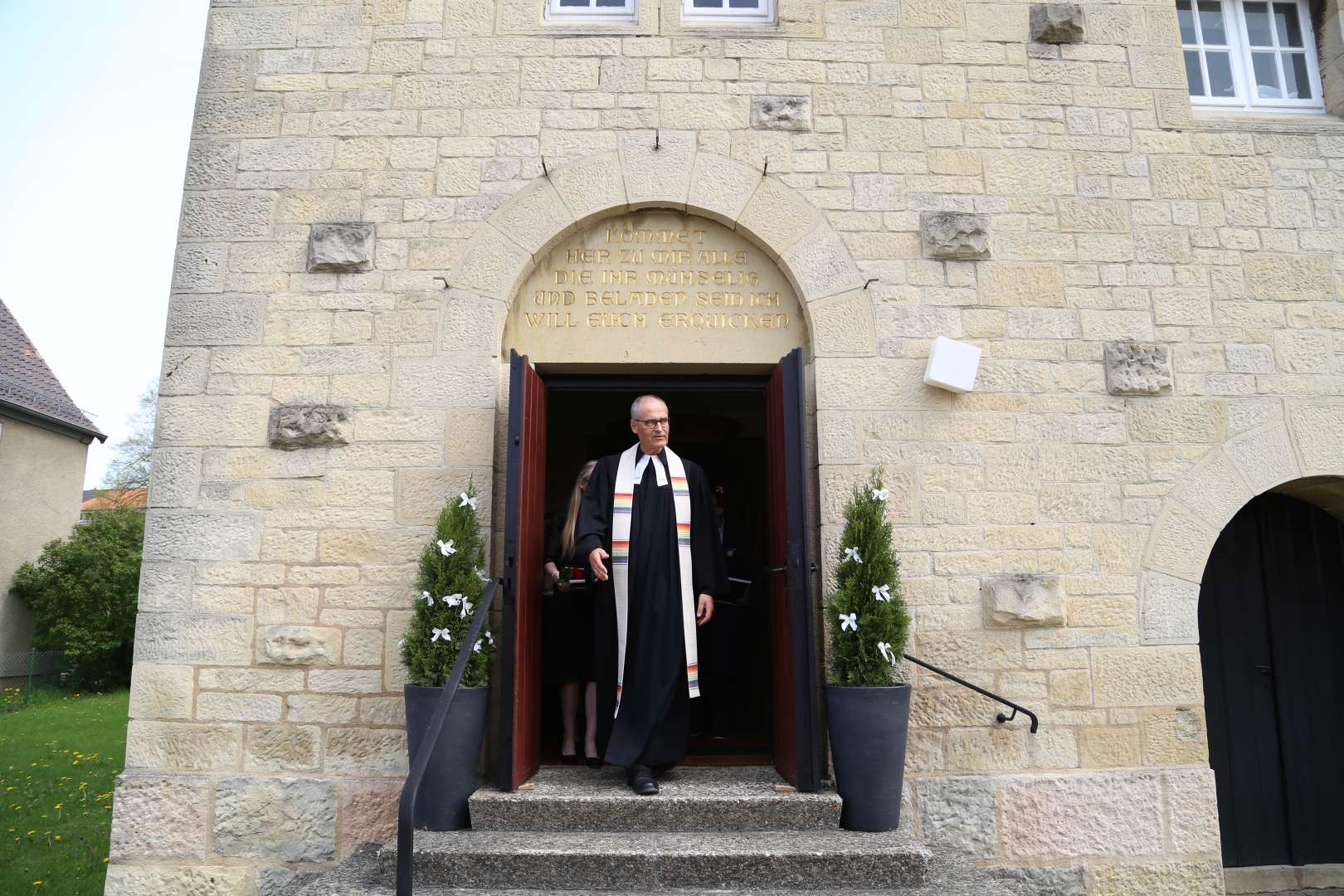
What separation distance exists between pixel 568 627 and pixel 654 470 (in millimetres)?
1197

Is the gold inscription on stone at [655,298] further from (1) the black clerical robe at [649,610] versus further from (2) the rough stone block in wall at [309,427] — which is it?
(2) the rough stone block in wall at [309,427]

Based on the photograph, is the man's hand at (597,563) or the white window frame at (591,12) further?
the white window frame at (591,12)

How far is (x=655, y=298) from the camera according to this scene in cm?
504

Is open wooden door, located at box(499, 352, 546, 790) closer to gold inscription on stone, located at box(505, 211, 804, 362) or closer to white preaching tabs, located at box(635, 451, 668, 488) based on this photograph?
gold inscription on stone, located at box(505, 211, 804, 362)

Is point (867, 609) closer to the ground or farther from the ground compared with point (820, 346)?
closer to the ground

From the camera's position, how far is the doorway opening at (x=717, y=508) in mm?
5191

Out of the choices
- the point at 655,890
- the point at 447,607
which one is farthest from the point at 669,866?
the point at 447,607

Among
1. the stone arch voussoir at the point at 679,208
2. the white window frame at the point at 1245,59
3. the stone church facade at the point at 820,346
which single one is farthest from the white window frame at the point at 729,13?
the white window frame at the point at 1245,59

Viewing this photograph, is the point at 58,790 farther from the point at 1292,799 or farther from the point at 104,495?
the point at 104,495

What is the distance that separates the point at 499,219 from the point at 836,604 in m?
2.79

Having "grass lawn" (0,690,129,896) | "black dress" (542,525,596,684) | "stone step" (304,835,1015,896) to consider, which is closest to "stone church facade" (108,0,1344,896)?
"stone step" (304,835,1015,896)

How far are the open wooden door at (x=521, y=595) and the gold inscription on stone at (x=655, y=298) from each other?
446mm

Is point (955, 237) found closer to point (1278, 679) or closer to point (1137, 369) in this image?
point (1137, 369)

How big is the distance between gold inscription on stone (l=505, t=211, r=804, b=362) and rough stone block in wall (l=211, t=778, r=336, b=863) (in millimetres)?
2590
